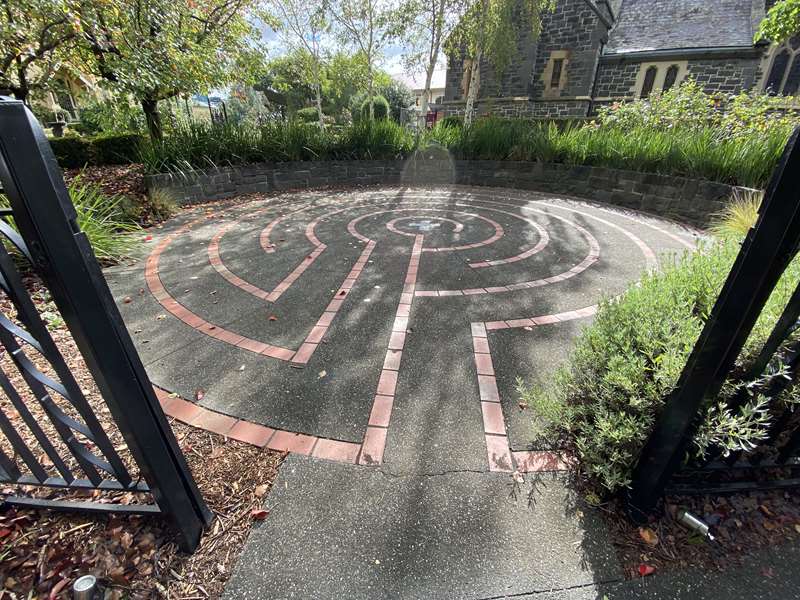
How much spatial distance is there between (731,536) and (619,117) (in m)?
10.4

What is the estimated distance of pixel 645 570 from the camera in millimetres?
1342

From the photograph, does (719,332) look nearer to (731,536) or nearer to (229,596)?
(731,536)

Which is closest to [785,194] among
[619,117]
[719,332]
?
[719,332]

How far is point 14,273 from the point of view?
3.33 feet

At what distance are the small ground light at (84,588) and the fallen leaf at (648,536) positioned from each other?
2.07 m

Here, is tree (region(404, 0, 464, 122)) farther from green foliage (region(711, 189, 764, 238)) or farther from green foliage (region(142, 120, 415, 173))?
green foliage (region(711, 189, 764, 238))

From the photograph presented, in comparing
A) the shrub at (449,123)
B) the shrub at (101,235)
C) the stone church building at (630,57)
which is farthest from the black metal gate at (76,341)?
the stone church building at (630,57)

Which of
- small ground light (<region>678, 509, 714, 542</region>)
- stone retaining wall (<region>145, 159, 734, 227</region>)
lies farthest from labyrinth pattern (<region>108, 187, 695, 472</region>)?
stone retaining wall (<region>145, 159, 734, 227</region>)

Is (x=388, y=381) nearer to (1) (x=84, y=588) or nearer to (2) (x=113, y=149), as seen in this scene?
(1) (x=84, y=588)

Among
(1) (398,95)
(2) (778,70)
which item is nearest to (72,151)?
(2) (778,70)

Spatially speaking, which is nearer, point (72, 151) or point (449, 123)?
point (72, 151)

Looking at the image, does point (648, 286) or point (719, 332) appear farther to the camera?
point (648, 286)

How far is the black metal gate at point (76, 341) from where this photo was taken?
85cm

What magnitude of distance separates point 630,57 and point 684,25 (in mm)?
3105
